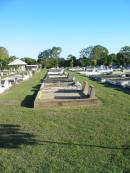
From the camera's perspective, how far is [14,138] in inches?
301

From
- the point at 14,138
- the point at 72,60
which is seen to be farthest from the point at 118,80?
the point at 72,60

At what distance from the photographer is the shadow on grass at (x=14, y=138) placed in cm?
716

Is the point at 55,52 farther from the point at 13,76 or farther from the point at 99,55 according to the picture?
the point at 13,76

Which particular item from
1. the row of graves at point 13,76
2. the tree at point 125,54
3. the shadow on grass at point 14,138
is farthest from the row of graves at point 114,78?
the tree at point 125,54

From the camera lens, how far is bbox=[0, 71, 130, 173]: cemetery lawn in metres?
5.64

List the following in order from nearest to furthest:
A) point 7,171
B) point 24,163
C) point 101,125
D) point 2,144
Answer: point 7,171 → point 24,163 → point 2,144 → point 101,125

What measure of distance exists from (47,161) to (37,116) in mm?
4867

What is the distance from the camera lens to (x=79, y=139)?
7.38 m

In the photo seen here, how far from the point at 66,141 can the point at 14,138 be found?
4.67ft

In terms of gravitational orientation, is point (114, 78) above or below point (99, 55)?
below

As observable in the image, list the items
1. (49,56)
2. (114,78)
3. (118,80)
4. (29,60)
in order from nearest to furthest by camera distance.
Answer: (118,80), (114,78), (29,60), (49,56)

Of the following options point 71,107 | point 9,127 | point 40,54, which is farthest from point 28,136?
point 40,54

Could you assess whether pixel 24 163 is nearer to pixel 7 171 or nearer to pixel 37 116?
pixel 7 171

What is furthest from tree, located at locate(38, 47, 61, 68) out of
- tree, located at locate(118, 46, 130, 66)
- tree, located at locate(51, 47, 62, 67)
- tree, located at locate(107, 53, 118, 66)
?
tree, located at locate(118, 46, 130, 66)
